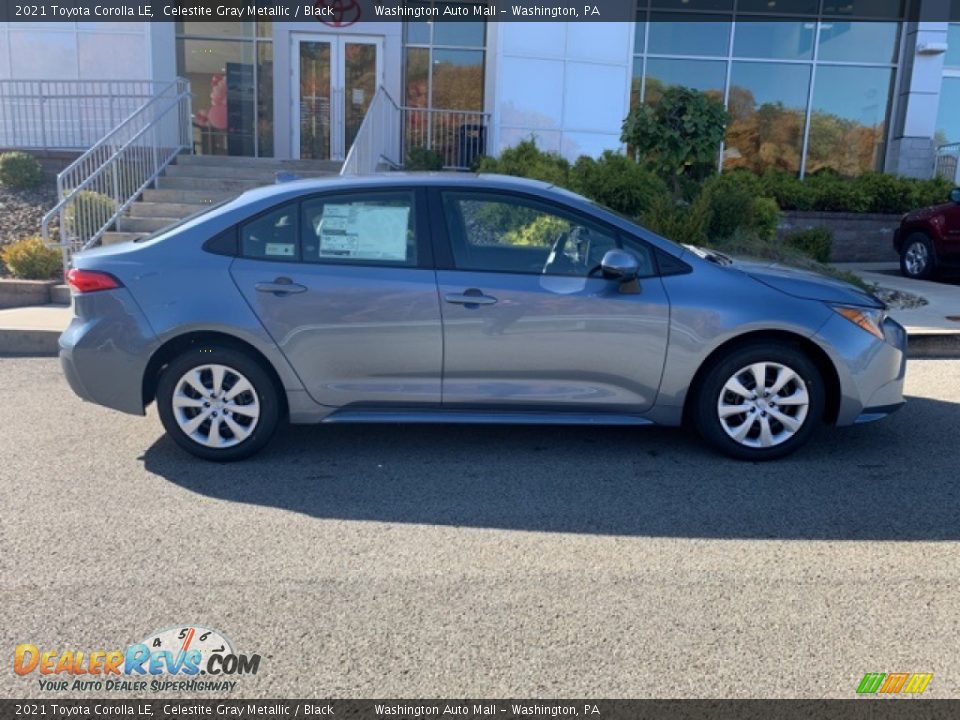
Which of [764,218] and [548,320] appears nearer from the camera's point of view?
[548,320]

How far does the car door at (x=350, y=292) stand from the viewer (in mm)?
4652

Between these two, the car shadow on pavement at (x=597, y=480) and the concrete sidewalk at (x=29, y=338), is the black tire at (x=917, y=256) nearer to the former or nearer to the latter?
the car shadow on pavement at (x=597, y=480)

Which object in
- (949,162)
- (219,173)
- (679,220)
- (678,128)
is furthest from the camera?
(949,162)

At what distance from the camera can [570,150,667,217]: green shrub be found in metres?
10.3

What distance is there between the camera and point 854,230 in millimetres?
14867

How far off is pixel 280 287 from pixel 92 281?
42.5 inches

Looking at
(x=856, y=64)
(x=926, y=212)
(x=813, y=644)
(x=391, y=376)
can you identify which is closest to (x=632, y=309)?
(x=391, y=376)

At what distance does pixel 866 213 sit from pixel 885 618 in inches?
527

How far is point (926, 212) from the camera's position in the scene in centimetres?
1205

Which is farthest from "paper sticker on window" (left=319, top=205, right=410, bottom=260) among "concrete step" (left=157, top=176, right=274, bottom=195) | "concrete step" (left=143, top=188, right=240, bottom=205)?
"concrete step" (left=157, top=176, right=274, bottom=195)

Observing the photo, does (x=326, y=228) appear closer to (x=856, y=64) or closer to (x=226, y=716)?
(x=226, y=716)

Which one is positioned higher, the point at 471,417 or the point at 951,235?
the point at 951,235

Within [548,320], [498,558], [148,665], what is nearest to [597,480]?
[548,320]

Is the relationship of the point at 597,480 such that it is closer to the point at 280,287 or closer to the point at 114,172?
the point at 280,287
